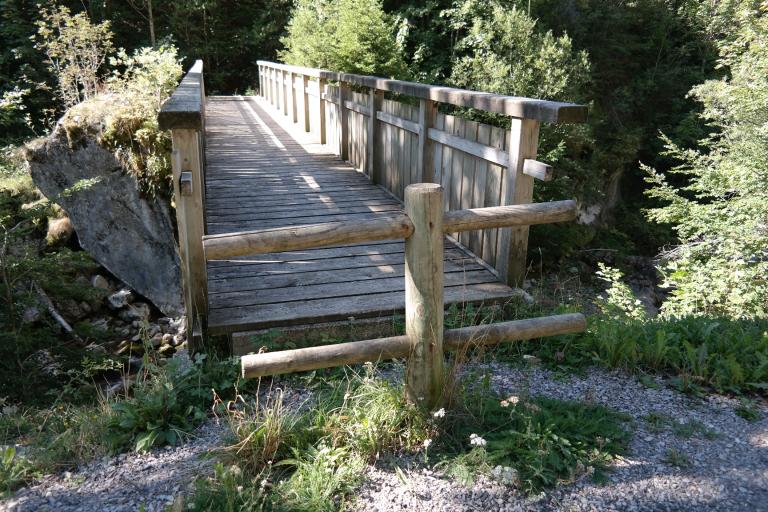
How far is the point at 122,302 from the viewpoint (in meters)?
8.99

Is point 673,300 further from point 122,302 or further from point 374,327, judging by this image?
point 122,302

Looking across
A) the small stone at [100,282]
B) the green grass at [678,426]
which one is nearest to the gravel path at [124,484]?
the green grass at [678,426]

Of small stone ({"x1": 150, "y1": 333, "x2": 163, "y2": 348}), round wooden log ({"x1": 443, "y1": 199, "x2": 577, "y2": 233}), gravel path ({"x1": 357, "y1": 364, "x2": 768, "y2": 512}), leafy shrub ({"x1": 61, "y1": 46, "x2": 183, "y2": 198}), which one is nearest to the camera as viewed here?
gravel path ({"x1": 357, "y1": 364, "x2": 768, "y2": 512})

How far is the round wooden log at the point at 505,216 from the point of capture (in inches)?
111

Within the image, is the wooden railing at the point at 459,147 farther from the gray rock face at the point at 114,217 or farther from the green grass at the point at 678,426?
the gray rock face at the point at 114,217

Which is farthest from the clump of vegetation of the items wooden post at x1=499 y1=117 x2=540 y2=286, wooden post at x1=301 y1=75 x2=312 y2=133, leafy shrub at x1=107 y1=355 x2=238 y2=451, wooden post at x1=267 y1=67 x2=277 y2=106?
leafy shrub at x1=107 y1=355 x2=238 y2=451

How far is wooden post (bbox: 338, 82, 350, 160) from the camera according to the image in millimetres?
8727

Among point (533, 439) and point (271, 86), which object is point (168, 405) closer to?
point (533, 439)

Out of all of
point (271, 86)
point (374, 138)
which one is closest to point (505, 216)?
point (374, 138)

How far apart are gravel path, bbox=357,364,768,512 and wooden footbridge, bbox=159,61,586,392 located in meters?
0.77

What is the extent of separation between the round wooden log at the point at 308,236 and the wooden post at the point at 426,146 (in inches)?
119

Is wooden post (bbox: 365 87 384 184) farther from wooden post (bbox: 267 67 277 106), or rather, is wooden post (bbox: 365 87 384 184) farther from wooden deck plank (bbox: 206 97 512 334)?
wooden post (bbox: 267 67 277 106)

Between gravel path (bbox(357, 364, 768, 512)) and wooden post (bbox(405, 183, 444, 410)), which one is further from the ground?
wooden post (bbox(405, 183, 444, 410))

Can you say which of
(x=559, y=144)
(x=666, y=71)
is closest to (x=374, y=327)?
(x=559, y=144)
